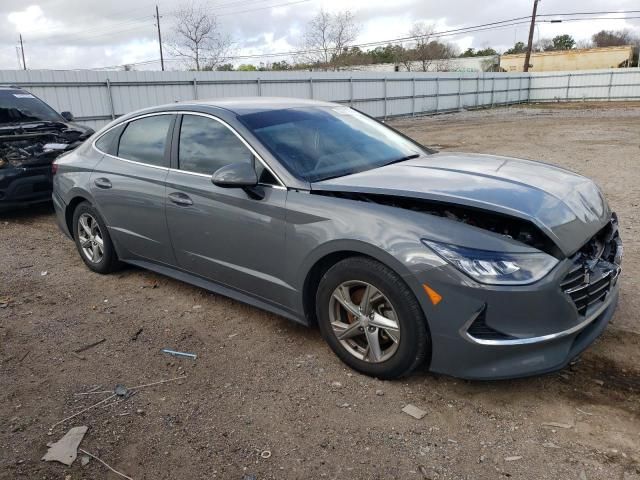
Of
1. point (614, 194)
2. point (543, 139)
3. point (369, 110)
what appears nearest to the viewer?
point (614, 194)

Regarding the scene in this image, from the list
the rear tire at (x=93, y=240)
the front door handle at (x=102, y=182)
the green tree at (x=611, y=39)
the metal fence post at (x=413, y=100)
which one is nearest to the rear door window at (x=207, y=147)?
the front door handle at (x=102, y=182)

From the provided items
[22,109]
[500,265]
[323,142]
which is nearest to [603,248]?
[500,265]

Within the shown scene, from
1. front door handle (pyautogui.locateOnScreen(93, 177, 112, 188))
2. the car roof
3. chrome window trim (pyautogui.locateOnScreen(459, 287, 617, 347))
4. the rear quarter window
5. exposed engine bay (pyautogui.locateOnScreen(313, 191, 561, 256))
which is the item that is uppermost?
the car roof

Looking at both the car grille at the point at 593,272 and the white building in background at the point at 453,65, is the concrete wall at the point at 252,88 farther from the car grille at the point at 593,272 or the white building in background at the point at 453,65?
the white building in background at the point at 453,65

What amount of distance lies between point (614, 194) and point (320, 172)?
6161 mm

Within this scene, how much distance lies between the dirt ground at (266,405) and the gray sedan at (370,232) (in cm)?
28

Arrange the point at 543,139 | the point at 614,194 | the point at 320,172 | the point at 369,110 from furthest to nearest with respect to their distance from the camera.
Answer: the point at 369,110
the point at 543,139
the point at 614,194
the point at 320,172

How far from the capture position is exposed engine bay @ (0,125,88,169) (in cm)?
714

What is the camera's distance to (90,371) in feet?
11.2

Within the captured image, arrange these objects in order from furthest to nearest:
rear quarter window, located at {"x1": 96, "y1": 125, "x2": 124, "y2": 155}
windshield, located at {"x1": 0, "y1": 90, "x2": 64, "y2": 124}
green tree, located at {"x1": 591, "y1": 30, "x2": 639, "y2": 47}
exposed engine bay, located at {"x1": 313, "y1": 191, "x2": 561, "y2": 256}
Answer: green tree, located at {"x1": 591, "y1": 30, "x2": 639, "y2": 47}
windshield, located at {"x1": 0, "y1": 90, "x2": 64, "y2": 124}
rear quarter window, located at {"x1": 96, "y1": 125, "x2": 124, "y2": 155}
exposed engine bay, located at {"x1": 313, "y1": 191, "x2": 561, "y2": 256}

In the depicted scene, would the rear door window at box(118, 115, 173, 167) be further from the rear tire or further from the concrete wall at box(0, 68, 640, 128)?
the concrete wall at box(0, 68, 640, 128)

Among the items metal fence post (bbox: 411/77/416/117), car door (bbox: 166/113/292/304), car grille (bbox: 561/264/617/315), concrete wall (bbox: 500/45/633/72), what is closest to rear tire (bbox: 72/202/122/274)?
car door (bbox: 166/113/292/304)

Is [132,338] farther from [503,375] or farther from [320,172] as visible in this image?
[503,375]

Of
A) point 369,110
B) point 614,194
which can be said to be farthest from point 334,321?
point 369,110
